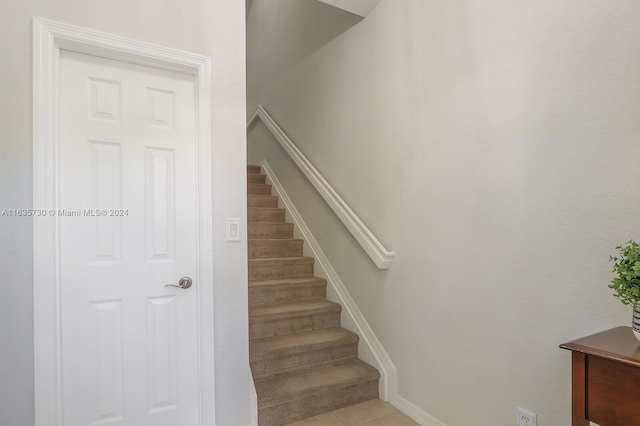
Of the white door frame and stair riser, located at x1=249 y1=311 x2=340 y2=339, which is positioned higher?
the white door frame

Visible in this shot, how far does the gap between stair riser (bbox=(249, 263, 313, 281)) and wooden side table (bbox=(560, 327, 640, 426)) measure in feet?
7.55

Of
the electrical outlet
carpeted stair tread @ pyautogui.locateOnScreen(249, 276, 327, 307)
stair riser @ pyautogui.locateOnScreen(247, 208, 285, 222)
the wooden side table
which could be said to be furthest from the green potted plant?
stair riser @ pyautogui.locateOnScreen(247, 208, 285, 222)

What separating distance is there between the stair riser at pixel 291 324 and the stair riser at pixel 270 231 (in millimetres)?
1045

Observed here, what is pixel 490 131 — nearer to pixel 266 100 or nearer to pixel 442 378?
pixel 442 378

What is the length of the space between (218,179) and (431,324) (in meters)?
1.50

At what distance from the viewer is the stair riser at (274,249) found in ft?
10.5

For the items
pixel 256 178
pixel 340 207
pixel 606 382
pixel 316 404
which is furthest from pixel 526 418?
pixel 256 178

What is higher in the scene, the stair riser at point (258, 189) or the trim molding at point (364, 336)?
the stair riser at point (258, 189)

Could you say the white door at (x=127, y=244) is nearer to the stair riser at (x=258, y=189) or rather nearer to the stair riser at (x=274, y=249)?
the stair riser at (x=274, y=249)

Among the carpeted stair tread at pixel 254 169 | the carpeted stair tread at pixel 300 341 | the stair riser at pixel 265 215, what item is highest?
the carpeted stair tread at pixel 254 169

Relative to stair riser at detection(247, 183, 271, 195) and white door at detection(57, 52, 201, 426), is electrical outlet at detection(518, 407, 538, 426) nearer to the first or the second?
white door at detection(57, 52, 201, 426)

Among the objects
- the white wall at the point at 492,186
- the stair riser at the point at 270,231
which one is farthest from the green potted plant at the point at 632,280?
the stair riser at the point at 270,231

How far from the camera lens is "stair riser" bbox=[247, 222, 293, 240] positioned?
341cm

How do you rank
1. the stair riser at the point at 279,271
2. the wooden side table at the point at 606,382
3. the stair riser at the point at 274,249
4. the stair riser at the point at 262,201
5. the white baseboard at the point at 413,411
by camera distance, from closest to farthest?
the wooden side table at the point at 606,382 → the white baseboard at the point at 413,411 → the stair riser at the point at 279,271 → the stair riser at the point at 274,249 → the stair riser at the point at 262,201
